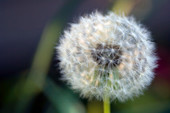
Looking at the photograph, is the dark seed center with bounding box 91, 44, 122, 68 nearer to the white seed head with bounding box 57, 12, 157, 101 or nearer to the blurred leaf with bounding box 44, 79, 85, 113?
the white seed head with bounding box 57, 12, 157, 101

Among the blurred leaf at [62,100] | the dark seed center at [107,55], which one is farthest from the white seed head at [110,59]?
the blurred leaf at [62,100]

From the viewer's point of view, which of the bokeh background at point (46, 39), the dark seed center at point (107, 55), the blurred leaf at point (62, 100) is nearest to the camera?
the dark seed center at point (107, 55)

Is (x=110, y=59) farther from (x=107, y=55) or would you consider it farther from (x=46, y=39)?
(x=46, y=39)

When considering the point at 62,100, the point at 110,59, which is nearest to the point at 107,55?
the point at 110,59

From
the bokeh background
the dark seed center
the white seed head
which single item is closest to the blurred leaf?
the bokeh background

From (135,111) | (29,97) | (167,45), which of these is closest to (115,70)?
(135,111)

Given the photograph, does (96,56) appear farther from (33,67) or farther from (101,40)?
(33,67)

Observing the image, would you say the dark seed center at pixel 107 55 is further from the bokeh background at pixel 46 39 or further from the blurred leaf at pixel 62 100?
the bokeh background at pixel 46 39
